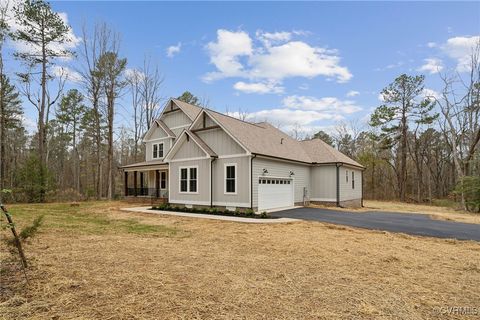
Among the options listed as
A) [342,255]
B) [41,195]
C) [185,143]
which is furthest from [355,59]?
[41,195]

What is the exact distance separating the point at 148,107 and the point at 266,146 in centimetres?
1879

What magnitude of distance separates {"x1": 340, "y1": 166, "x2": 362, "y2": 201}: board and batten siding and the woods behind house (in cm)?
629

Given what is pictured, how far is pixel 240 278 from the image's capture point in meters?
4.82

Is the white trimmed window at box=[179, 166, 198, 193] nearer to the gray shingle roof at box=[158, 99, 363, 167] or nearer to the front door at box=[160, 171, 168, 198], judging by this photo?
the gray shingle roof at box=[158, 99, 363, 167]

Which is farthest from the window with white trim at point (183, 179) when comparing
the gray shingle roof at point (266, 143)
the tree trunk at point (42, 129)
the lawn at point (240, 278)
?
the tree trunk at point (42, 129)

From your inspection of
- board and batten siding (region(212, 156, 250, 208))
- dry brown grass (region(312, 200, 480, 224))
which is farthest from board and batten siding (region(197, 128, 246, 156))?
dry brown grass (region(312, 200, 480, 224))

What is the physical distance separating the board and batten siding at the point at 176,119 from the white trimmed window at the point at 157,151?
195 cm

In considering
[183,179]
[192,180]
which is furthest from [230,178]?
[183,179]

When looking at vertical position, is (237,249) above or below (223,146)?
below

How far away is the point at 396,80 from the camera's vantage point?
29234mm

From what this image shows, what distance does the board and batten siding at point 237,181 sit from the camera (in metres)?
14.5

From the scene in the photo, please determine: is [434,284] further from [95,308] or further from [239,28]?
[239,28]

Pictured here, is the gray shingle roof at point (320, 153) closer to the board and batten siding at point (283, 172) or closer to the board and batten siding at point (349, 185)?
the board and batten siding at point (349, 185)

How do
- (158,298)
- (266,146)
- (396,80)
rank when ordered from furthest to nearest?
1. (396,80)
2. (266,146)
3. (158,298)
